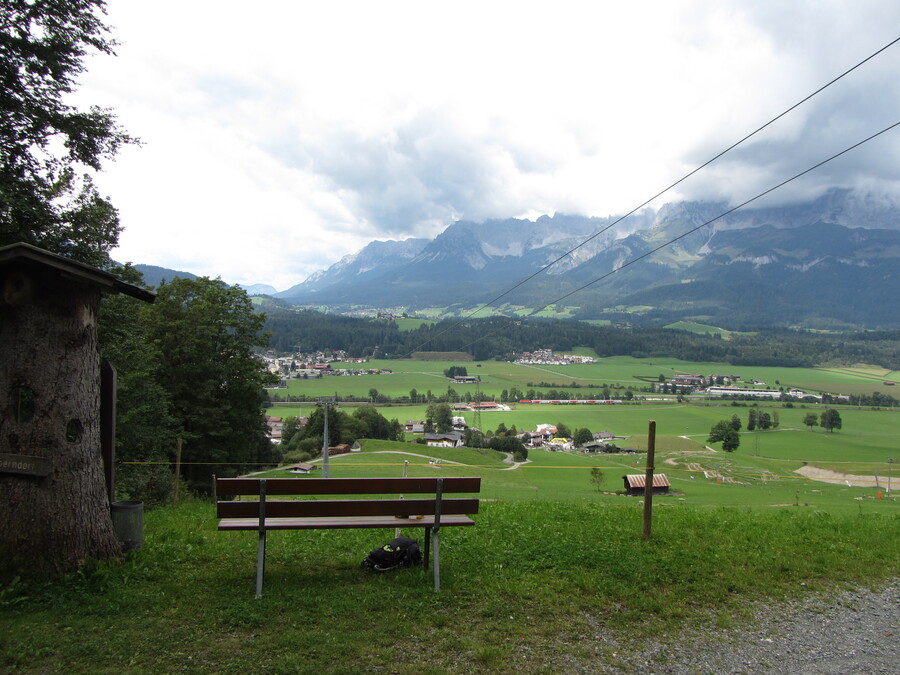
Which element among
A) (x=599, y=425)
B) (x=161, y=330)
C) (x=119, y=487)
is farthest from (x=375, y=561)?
(x=599, y=425)

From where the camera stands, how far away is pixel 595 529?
297 inches

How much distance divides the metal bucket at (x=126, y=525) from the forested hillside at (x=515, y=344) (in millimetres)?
143960

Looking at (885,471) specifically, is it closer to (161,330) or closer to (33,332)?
(161,330)

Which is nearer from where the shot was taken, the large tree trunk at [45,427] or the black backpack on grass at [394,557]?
the large tree trunk at [45,427]

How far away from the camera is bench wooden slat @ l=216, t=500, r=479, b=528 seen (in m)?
5.05

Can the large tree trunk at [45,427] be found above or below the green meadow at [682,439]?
above

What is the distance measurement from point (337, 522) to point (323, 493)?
0.32 m

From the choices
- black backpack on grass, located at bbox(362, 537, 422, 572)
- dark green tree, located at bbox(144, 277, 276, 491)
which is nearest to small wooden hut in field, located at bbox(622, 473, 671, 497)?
dark green tree, located at bbox(144, 277, 276, 491)

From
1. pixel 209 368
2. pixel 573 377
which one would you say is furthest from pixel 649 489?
pixel 573 377

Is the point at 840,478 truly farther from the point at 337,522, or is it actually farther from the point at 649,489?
the point at 337,522

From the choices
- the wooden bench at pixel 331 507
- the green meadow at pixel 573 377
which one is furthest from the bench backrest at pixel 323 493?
the green meadow at pixel 573 377

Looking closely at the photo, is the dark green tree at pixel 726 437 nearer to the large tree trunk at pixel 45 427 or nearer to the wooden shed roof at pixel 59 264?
the large tree trunk at pixel 45 427

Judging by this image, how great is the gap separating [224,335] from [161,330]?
2.63m

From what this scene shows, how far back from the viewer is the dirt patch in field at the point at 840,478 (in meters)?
48.2
